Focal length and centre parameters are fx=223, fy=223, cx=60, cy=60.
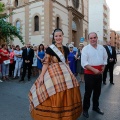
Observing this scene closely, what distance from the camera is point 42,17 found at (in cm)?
2456

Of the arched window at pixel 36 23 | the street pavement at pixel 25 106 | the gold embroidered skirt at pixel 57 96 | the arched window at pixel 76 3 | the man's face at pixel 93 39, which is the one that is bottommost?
the street pavement at pixel 25 106

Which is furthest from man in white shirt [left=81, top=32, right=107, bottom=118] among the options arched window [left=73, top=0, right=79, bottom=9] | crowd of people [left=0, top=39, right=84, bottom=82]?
arched window [left=73, top=0, right=79, bottom=9]

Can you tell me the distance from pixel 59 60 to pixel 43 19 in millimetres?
20888

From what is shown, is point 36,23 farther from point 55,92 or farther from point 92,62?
point 55,92

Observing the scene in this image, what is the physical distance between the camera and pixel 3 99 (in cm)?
683

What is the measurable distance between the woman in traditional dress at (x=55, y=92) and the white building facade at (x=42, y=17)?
1995 centimetres

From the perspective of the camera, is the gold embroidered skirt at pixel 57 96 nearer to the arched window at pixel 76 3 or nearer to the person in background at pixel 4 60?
the person in background at pixel 4 60

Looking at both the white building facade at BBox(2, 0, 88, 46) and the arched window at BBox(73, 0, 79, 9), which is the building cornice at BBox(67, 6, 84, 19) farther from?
the arched window at BBox(73, 0, 79, 9)

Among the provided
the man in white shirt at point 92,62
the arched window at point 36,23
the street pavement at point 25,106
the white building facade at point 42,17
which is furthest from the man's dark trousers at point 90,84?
the arched window at point 36,23

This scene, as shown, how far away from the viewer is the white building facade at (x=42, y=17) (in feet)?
79.4

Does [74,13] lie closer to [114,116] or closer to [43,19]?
[43,19]

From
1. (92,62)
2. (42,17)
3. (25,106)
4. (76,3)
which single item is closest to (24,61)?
(25,106)

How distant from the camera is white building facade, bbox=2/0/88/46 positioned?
24188 mm

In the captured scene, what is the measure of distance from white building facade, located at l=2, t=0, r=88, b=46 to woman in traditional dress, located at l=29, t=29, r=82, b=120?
19953mm
